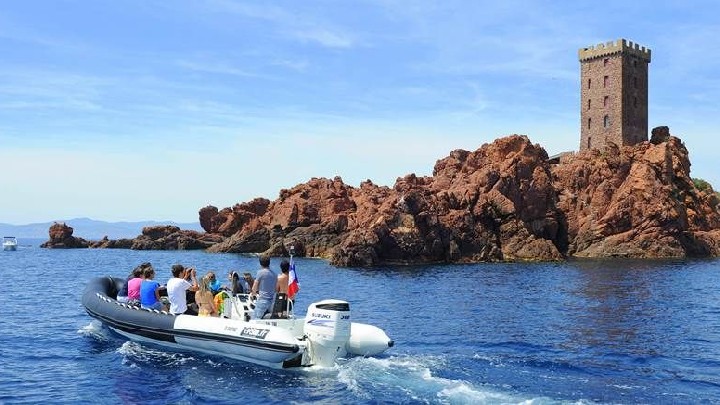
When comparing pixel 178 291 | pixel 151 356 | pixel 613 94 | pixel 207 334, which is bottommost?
pixel 151 356

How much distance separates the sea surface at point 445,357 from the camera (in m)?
15.2

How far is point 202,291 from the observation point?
1895 centimetres

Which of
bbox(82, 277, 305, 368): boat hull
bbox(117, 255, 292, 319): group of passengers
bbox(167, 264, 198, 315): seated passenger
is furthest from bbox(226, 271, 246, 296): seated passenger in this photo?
bbox(82, 277, 305, 368): boat hull

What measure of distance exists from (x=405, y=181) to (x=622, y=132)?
27505 millimetres


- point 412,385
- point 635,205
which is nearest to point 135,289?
point 412,385

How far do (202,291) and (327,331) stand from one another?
14.1ft

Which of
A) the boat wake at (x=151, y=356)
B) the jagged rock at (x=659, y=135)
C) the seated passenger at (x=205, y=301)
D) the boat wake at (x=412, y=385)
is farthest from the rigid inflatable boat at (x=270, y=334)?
the jagged rock at (x=659, y=135)

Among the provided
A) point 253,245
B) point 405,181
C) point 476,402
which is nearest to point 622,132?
point 405,181

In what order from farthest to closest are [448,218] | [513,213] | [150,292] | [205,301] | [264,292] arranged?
1. [513,213]
2. [448,218]
3. [150,292]
4. [205,301]
5. [264,292]

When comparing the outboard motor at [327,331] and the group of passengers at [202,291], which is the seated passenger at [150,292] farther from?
the outboard motor at [327,331]

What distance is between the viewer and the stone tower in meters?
82.1

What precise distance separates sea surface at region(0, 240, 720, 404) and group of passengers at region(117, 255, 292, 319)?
4.24ft

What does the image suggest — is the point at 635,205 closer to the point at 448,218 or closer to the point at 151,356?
the point at 448,218

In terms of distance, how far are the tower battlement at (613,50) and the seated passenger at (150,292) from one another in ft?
245
